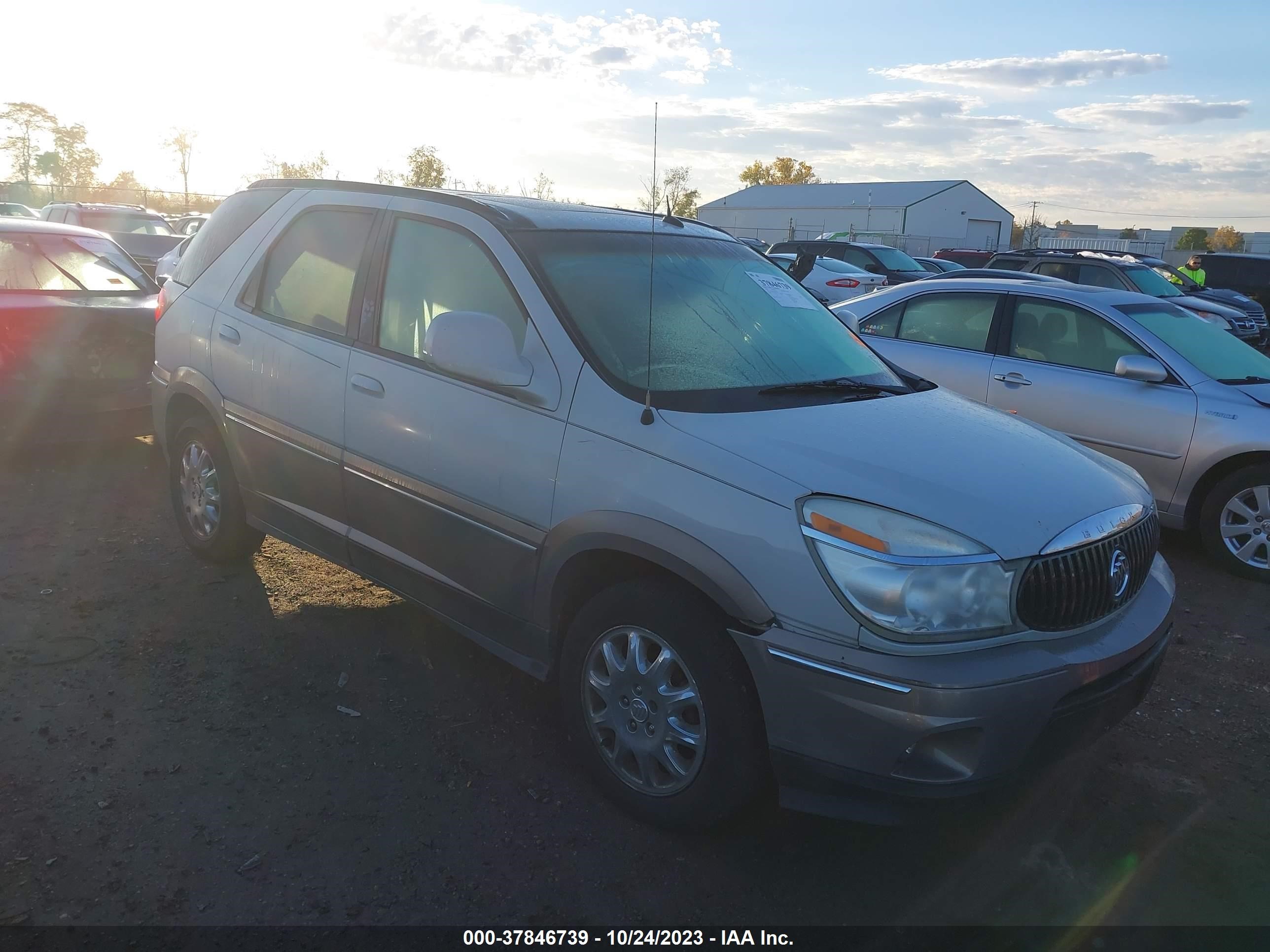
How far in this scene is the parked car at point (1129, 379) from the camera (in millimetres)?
5766

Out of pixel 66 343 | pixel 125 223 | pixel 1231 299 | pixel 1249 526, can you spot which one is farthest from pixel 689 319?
pixel 1231 299

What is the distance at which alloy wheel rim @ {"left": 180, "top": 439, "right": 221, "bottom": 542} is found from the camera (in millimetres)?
4824

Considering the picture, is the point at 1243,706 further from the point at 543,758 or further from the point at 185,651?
the point at 185,651

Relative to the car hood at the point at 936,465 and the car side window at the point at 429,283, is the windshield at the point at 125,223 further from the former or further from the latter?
the car hood at the point at 936,465

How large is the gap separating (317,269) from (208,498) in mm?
1461

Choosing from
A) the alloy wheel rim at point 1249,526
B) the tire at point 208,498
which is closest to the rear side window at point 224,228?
the tire at point 208,498

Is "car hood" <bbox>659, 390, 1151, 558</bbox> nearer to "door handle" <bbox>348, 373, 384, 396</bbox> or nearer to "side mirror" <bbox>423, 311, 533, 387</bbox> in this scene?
"side mirror" <bbox>423, 311, 533, 387</bbox>

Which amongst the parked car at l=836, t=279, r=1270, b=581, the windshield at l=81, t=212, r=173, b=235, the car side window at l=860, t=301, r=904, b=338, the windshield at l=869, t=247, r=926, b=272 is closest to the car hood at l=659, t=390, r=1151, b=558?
the parked car at l=836, t=279, r=1270, b=581

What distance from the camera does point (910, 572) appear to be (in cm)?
250

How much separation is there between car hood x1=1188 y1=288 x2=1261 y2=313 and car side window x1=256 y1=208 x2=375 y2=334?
1667cm

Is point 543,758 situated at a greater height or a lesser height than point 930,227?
lesser

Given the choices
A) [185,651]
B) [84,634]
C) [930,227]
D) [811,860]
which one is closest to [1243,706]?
[811,860]

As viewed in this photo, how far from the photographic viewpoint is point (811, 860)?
3.00 meters

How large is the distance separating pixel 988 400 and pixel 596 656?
4.57 meters
